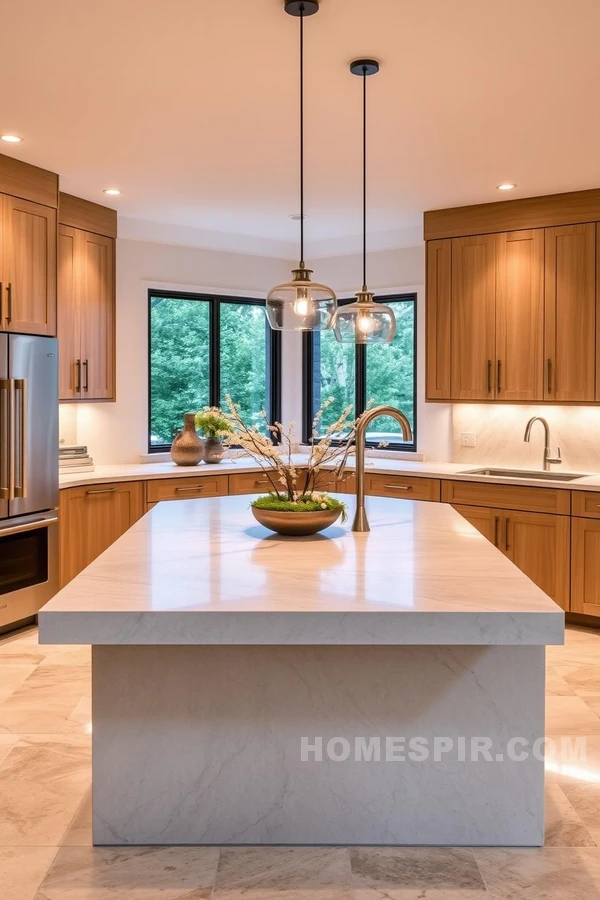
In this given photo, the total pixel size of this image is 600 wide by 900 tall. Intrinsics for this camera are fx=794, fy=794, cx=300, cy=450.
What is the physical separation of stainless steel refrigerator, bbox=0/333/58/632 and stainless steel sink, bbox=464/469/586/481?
2497 mm

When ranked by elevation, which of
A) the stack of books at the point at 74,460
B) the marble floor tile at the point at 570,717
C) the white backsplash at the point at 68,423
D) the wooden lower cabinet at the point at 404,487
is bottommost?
the marble floor tile at the point at 570,717

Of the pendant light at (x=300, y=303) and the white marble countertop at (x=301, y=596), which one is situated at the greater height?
the pendant light at (x=300, y=303)

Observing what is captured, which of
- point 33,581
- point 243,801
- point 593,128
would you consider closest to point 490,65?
point 593,128

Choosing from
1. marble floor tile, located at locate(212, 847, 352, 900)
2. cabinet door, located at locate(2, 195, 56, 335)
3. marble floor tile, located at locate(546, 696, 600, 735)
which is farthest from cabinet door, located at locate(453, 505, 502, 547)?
marble floor tile, located at locate(212, 847, 352, 900)

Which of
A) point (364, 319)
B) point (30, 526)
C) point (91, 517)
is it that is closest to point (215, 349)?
point (91, 517)

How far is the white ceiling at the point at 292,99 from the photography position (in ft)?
8.71

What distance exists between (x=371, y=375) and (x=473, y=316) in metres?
1.23

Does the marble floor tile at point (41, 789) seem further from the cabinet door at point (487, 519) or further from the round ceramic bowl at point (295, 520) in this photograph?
the cabinet door at point (487, 519)

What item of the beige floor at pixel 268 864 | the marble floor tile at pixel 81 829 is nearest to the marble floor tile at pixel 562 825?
the beige floor at pixel 268 864

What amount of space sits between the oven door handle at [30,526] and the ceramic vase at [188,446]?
3.99 feet

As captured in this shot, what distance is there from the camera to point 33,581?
4.44 meters

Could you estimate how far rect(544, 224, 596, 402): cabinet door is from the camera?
4711mm

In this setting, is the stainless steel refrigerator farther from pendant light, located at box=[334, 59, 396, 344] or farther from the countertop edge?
the countertop edge

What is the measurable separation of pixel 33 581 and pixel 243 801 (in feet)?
8.26
